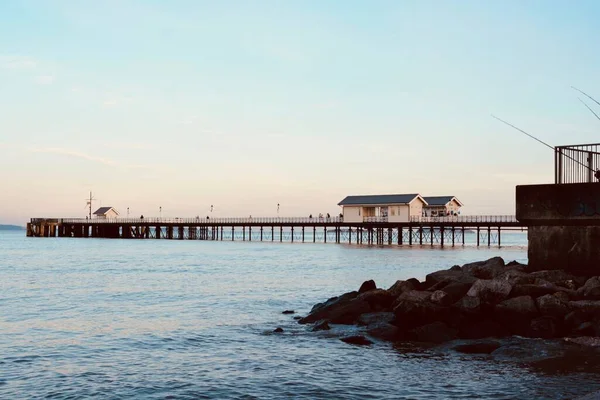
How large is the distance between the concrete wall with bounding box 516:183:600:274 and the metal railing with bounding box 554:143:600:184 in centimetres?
85

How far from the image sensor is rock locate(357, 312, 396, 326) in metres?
17.6

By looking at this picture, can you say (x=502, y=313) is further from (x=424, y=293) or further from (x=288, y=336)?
(x=288, y=336)

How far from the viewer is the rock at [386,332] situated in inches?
634

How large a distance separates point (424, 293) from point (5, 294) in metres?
18.6

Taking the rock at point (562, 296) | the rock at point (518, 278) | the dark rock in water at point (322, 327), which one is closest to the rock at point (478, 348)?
the rock at point (562, 296)

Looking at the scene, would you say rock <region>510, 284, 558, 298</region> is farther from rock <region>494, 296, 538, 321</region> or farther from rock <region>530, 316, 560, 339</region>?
rock <region>530, 316, 560, 339</region>

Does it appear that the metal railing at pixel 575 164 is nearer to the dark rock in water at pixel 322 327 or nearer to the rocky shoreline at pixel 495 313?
the rocky shoreline at pixel 495 313

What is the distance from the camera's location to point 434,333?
15805mm

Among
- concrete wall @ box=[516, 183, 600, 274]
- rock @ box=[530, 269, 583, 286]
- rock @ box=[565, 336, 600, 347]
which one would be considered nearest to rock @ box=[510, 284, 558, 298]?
rock @ box=[530, 269, 583, 286]

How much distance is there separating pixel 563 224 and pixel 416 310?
499cm

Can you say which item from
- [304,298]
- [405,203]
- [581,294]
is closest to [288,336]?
[581,294]

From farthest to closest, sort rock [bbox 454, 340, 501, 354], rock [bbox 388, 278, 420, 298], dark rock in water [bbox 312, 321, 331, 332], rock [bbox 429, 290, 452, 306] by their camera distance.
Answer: rock [bbox 388, 278, 420, 298], dark rock in water [bbox 312, 321, 331, 332], rock [bbox 429, 290, 452, 306], rock [bbox 454, 340, 501, 354]

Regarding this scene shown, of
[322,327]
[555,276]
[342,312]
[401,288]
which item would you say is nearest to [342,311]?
[342,312]

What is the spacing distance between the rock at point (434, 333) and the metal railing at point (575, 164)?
5910 millimetres
